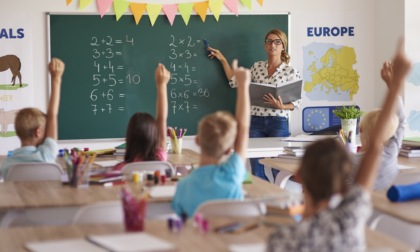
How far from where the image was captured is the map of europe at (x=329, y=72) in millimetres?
8109

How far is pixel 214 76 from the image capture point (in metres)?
7.87

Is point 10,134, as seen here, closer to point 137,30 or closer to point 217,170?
point 137,30

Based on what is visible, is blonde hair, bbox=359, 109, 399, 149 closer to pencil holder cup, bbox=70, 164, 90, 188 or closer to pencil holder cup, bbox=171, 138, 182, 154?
pencil holder cup, bbox=70, 164, 90, 188

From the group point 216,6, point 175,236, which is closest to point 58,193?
point 175,236

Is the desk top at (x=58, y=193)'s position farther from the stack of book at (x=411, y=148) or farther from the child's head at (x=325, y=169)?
the stack of book at (x=411, y=148)

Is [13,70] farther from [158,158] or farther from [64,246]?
[64,246]

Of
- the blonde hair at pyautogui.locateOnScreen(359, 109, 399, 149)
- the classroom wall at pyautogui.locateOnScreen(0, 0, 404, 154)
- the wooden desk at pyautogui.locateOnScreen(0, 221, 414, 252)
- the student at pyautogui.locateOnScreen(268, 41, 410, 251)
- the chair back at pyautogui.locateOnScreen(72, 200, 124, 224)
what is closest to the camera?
the student at pyautogui.locateOnScreen(268, 41, 410, 251)

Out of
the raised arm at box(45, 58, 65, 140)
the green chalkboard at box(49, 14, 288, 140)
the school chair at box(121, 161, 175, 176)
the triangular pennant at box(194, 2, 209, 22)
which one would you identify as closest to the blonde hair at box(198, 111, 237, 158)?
the school chair at box(121, 161, 175, 176)

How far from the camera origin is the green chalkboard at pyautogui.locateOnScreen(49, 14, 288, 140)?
756 cm

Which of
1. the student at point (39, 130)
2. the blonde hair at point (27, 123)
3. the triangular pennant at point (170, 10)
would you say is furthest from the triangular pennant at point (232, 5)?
the blonde hair at point (27, 123)

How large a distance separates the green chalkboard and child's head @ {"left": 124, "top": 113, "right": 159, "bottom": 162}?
2.99 metres

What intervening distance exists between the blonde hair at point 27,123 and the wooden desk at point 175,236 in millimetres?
1871

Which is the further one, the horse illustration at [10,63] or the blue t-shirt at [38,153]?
the horse illustration at [10,63]

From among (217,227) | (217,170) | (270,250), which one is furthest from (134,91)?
(270,250)
